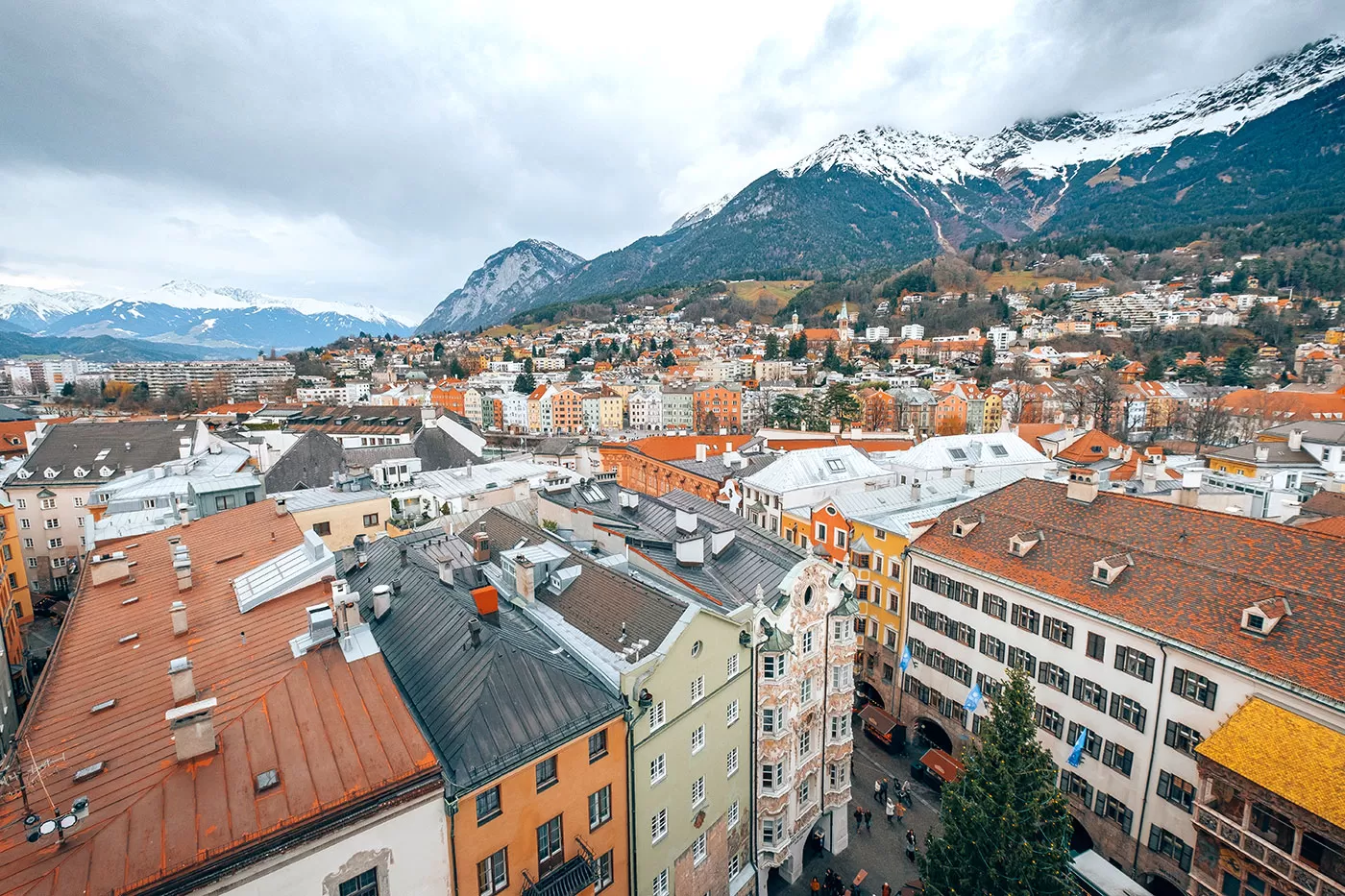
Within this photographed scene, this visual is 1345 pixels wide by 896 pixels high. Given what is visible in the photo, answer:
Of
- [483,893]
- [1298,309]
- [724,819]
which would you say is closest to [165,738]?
[483,893]

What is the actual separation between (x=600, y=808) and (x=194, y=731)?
958 centimetres

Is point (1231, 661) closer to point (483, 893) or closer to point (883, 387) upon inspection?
point (483, 893)

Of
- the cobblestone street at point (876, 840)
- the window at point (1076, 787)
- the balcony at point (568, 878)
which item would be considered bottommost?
the cobblestone street at point (876, 840)

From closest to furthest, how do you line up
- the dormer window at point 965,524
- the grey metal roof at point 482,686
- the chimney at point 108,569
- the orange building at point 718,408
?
1. the grey metal roof at point 482,686
2. the chimney at point 108,569
3. the dormer window at point 965,524
4. the orange building at point 718,408

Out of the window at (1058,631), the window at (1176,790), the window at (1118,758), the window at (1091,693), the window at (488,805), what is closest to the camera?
the window at (488,805)

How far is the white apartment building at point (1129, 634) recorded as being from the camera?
64.3 feet

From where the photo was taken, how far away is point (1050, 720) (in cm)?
2541

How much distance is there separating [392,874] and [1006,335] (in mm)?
201898

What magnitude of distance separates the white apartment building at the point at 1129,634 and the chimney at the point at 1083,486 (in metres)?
0.07

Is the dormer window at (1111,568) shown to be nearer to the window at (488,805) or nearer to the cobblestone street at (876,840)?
the cobblestone street at (876,840)

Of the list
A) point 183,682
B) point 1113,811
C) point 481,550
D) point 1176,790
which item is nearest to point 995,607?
point 1113,811

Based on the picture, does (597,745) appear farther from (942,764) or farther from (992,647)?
(942,764)

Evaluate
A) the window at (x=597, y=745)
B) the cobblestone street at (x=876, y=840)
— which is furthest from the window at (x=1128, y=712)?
the window at (x=597, y=745)

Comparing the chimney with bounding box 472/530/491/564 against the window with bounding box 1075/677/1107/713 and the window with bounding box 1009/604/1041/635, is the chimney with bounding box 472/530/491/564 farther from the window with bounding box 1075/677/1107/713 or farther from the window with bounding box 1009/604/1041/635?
the window with bounding box 1075/677/1107/713
